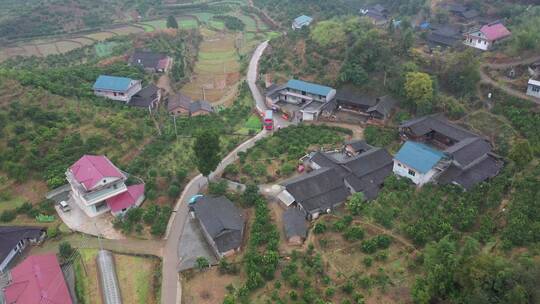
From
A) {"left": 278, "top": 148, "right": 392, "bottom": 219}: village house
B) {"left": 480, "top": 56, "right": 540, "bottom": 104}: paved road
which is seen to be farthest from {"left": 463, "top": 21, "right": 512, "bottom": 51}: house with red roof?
{"left": 278, "top": 148, "right": 392, "bottom": 219}: village house

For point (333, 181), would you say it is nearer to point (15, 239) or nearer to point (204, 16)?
point (15, 239)

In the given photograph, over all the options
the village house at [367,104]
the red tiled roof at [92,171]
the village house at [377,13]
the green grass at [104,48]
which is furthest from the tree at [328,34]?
the red tiled roof at [92,171]

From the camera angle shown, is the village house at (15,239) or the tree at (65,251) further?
the village house at (15,239)

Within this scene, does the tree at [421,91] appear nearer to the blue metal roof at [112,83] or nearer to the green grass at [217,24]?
the blue metal roof at [112,83]

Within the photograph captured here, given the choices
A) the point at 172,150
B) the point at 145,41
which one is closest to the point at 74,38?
the point at 145,41

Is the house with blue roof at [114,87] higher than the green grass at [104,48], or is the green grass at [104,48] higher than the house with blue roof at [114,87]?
the house with blue roof at [114,87]
